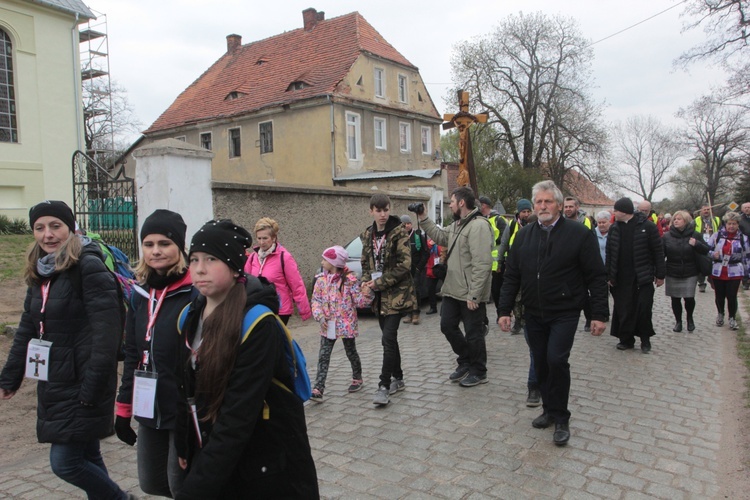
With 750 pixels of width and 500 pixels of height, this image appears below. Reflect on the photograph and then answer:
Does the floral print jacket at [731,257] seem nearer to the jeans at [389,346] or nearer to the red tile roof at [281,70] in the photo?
the jeans at [389,346]

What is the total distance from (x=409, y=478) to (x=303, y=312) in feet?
7.08

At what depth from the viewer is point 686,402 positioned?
532 cm

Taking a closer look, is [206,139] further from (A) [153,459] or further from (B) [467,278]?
(A) [153,459]

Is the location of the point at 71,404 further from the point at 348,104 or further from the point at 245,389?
the point at 348,104

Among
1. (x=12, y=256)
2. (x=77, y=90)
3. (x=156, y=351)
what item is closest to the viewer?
(x=156, y=351)

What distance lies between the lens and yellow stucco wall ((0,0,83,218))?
19.0m

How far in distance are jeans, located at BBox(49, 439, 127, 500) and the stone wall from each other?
21.5 feet

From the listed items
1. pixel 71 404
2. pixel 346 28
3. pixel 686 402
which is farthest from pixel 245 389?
pixel 346 28

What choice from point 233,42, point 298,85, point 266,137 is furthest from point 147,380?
point 233,42

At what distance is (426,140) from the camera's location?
1347 inches

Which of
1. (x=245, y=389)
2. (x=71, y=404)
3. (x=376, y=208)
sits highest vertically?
(x=376, y=208)

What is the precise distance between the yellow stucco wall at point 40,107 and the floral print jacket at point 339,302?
17.2 meters

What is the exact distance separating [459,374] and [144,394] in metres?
3.98

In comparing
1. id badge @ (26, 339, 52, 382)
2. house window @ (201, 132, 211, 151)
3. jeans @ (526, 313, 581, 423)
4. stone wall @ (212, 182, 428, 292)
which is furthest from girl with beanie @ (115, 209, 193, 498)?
house window @ (201, 132, 211, 151)
